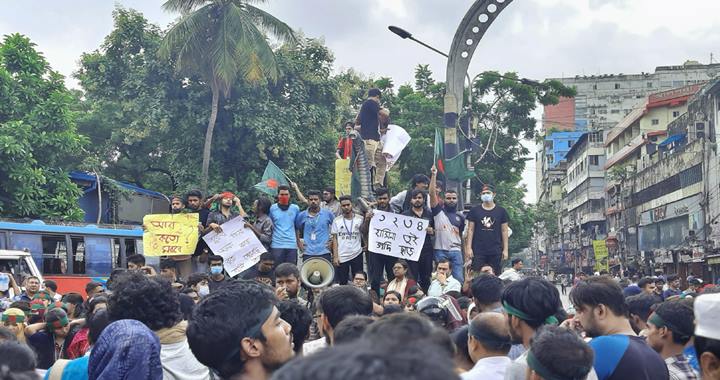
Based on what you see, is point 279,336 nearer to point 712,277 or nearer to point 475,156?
point 475,156

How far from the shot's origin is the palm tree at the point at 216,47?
28.0 metres

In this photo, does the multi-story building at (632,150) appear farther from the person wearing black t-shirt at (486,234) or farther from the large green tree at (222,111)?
the person wearing black t-shirt at (486,234)

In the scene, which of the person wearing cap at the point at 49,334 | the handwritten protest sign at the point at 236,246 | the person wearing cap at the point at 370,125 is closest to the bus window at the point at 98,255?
the person wearing cap at the point at 370,125

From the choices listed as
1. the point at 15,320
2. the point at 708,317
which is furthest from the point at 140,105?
the point at 708,317

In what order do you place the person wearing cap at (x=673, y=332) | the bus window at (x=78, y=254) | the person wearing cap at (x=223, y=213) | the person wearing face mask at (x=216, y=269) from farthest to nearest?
1. the bus window at (x=78, y=254)
2. the person wearing cap at (x=223, y=213)
3. the person wearing face mask at (x=216, y=269)
4. the person wearing cap at (x=673, y=332)

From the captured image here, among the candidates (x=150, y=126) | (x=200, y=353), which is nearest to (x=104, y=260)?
(x=150, y=126)

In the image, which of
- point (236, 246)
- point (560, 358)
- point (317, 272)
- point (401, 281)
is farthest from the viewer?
point (236, 246)

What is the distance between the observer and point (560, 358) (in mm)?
3572

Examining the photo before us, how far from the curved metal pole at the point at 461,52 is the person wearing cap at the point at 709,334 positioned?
9.87 meters

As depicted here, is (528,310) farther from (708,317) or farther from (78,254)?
(78,254)

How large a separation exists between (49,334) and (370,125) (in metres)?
6.92

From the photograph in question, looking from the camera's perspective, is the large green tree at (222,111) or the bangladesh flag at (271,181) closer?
the bangladesh flag at (271,181)

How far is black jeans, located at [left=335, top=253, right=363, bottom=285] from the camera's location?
11352 millimetres

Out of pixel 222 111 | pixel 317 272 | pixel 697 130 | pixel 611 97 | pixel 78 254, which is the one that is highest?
pixel 611 97
